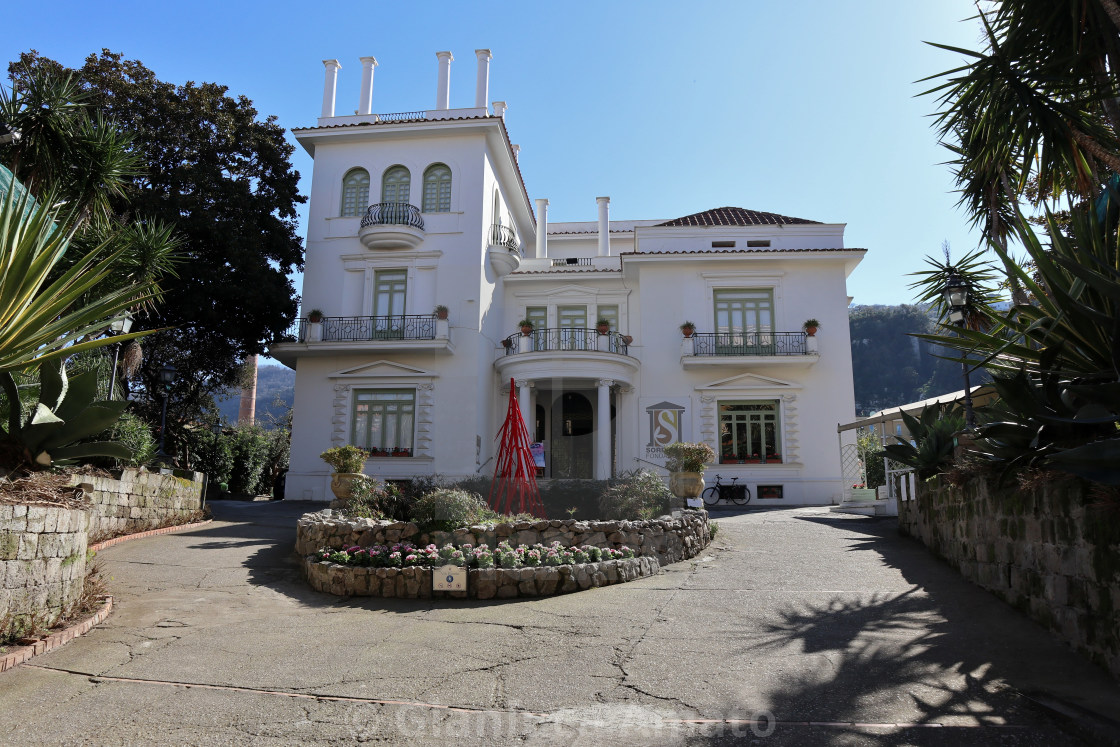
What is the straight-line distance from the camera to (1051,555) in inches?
215

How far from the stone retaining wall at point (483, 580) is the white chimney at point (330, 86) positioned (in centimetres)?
1801

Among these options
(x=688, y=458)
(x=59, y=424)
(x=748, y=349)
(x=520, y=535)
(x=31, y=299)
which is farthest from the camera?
(x=748, y=349)

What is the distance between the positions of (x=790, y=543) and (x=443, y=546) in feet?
17.6

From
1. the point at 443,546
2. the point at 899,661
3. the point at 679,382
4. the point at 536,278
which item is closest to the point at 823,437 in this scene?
the point at 679,382

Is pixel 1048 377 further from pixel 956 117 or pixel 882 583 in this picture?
pixel 956 117

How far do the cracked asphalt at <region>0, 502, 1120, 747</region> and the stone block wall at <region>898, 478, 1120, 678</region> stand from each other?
8.2 inches

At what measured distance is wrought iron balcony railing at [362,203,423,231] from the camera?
2097cm

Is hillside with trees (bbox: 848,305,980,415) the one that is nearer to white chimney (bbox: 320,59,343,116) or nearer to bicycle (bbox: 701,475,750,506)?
bicycle (bbox: 701,475,750,506)

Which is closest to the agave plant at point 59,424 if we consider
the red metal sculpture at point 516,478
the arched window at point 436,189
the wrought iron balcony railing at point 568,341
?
the red metal sculpture at point 516,478

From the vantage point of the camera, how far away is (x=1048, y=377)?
5570 millimetres

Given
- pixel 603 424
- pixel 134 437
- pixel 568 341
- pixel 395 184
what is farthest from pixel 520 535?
pixel 395 184

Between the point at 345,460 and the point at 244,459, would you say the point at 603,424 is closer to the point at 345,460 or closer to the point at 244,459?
the point at 345,460

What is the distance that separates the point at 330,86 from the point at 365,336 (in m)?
8.44

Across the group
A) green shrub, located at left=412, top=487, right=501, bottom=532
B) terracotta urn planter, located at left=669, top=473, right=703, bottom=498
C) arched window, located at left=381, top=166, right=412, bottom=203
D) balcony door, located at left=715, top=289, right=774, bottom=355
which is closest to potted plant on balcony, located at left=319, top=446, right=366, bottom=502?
green shrub, located at left=412, top=487, right=501, bottom=532
